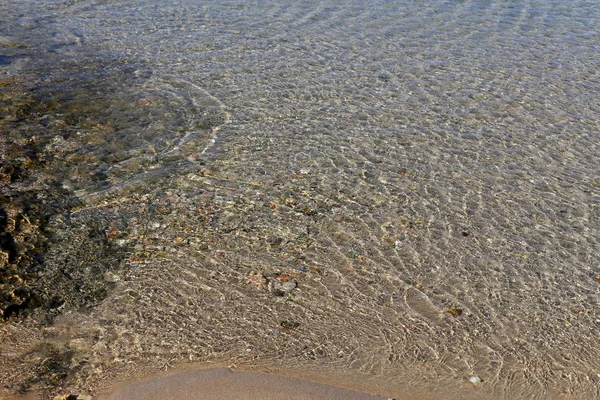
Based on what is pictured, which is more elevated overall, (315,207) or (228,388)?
(228,388)

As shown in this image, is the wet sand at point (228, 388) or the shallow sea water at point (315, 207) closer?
the wet sand at point (228, 388)

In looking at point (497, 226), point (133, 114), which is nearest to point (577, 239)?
point (497, 226)

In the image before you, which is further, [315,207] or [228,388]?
[315,207]

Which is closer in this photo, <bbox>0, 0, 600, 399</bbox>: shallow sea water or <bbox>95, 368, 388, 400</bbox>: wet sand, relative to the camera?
<bbox>95, 368, 388, 400</bbox>: wet sand
